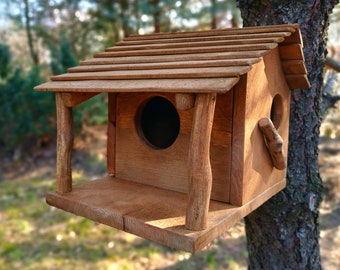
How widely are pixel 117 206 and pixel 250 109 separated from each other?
1.81 ft

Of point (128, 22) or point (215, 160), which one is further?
point (128, 22)

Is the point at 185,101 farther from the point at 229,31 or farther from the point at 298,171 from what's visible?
the point at 298,171

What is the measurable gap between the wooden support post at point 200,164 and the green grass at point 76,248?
2227 millimetres

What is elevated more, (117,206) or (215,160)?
(215,160)

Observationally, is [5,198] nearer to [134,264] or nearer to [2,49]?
[134,264]

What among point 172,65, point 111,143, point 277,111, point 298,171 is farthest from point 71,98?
point 298,171

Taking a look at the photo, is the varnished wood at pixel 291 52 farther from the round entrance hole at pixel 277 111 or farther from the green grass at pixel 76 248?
the green grass at pixel 76 248

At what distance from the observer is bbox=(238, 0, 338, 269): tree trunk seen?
1.50 meters

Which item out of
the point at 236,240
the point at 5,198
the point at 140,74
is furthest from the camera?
the point at 5,198

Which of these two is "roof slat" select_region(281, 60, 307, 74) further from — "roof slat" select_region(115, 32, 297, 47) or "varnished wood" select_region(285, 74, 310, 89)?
"roof slat" select_region(115, 32, 297, 47)

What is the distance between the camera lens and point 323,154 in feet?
17.4

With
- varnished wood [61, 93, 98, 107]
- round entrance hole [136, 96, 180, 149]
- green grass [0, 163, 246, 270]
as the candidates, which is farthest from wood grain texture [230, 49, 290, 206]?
green grass [0, 163, 246, 270]

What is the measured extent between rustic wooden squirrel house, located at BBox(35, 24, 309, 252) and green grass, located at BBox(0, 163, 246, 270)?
5.94 ft

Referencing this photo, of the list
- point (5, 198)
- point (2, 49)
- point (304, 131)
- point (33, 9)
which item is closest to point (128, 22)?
point (2, 49)
